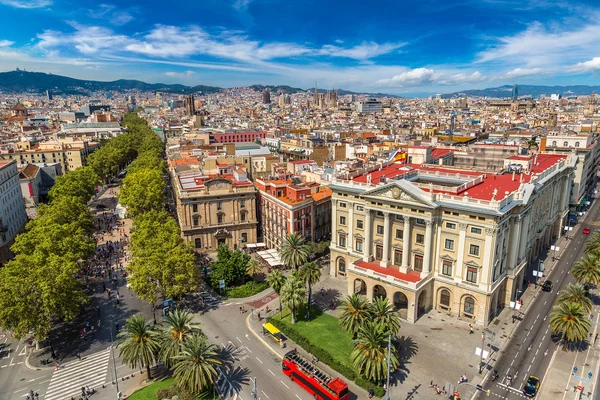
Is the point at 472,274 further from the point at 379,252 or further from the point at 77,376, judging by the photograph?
the point at 77,376

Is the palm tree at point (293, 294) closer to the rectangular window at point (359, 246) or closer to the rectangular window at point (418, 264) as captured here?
the rectangular window at point (359, 246)

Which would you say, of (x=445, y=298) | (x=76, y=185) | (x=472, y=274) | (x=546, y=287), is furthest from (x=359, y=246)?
(x=76, y=185)

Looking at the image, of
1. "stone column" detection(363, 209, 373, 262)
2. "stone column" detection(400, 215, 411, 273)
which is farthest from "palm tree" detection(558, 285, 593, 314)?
"stone column" detection(363, 209, 373, 262)

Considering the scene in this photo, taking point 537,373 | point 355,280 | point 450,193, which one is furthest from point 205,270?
point 537,373

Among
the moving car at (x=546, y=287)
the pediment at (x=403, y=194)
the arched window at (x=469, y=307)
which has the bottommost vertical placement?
the moving car at (x=546, y=287)

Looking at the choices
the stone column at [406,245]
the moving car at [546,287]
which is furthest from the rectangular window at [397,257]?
the moving car at [546,287]

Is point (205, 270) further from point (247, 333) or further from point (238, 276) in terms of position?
point (247, 333)
